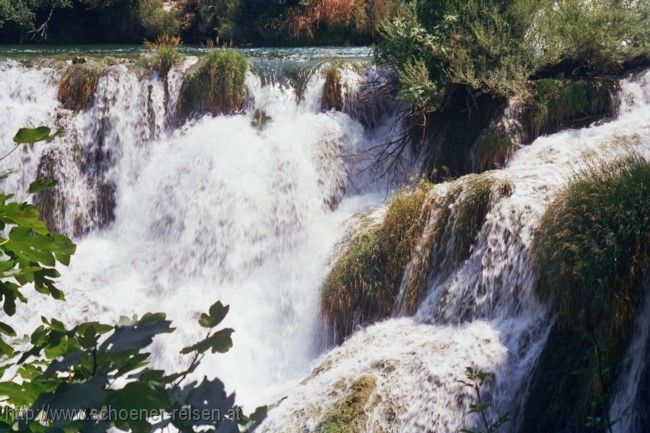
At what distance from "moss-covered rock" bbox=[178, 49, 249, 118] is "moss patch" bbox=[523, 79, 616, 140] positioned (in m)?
3.97

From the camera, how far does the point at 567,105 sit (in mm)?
9445

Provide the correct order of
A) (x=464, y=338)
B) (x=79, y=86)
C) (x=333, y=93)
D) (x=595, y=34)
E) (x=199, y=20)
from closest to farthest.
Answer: (x=464, y=338) → (x=595, y=34) → (x=333, y=93) → (x=79, y=86) → (x=199, y=20)

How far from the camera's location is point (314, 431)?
20.1 ft

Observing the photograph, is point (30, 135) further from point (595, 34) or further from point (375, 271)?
point (595, 34)

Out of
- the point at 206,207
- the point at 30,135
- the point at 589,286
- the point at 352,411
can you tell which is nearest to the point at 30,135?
the point at 30,135

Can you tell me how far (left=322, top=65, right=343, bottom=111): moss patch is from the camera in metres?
11.3

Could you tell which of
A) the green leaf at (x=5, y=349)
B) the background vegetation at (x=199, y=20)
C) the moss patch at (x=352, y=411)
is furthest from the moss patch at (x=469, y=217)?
the background vegetation at (x=199, y=20)

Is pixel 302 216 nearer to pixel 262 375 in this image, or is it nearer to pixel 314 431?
pixel 262 375

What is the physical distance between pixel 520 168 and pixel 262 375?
3174 mm

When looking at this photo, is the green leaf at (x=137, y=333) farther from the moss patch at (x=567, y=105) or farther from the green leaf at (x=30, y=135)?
the moss patch at (x=567, y=105)

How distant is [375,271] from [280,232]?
2.19 m

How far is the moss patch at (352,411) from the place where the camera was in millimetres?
6051

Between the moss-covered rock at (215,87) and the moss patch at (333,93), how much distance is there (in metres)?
1.12

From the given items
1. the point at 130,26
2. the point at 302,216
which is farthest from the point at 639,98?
the point at 130,26
